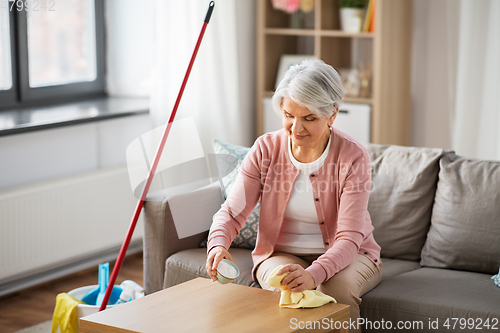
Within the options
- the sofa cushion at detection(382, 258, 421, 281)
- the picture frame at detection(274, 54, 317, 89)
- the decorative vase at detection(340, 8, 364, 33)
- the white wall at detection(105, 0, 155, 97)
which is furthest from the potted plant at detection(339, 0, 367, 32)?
the sofa cushion at detection(382, 258, 421, 281)

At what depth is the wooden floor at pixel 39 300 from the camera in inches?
105

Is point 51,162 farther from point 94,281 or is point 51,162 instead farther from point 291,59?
point 291,59

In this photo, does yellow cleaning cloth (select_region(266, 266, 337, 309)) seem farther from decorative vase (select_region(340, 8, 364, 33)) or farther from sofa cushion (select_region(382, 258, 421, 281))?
decorative vase (select_region(340, 8, 364, 33))

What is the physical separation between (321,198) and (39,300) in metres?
1.59

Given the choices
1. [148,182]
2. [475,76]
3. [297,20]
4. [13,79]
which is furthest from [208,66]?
[148,182]

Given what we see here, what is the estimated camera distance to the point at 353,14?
352 cm

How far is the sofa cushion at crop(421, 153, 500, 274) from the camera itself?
216cm

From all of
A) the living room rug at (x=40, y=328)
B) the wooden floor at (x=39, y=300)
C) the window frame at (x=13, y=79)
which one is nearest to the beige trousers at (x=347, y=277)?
the living room rug at (x=40, y=328)

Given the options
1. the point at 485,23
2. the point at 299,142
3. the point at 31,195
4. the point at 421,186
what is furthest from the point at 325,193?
the point at 485,23

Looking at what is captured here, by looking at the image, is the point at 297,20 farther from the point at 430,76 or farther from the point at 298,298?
the point at 298,298

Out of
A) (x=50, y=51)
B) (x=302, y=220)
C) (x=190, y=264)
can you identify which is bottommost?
(x=190, y=264)

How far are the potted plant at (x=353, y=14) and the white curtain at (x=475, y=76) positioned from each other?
1.54 feet

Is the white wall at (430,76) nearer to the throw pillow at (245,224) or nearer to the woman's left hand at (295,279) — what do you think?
the throw pillow at (245,224)

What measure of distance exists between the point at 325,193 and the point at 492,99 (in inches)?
66.2
